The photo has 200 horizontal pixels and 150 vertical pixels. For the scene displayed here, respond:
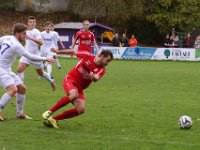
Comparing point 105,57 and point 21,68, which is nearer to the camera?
point 105,57

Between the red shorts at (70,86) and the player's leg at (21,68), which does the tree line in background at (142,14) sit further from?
the red shorts at (70,86)

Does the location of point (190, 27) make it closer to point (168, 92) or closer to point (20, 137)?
point (168, 92)

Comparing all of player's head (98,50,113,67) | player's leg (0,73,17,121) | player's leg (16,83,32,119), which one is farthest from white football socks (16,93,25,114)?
player's head (98,50,113,67)

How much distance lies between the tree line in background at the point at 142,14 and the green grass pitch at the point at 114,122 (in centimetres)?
3366

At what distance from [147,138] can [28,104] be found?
5.15 meters

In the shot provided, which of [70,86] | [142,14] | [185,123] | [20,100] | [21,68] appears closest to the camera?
[185,123]

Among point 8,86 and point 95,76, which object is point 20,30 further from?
point 95,76

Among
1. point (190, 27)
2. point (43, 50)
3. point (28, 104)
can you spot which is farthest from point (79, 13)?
point (28, 104)

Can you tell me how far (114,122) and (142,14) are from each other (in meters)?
43.7

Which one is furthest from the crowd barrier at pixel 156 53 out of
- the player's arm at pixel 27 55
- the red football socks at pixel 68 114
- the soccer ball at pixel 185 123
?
the soccer ball at pixel 185 123

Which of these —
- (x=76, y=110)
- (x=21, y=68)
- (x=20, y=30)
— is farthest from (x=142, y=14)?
(x=76, y=110)

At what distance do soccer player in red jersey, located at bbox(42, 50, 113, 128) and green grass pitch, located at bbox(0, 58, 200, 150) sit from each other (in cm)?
26

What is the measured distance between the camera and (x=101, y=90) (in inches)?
704

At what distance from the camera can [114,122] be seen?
11.3 m
